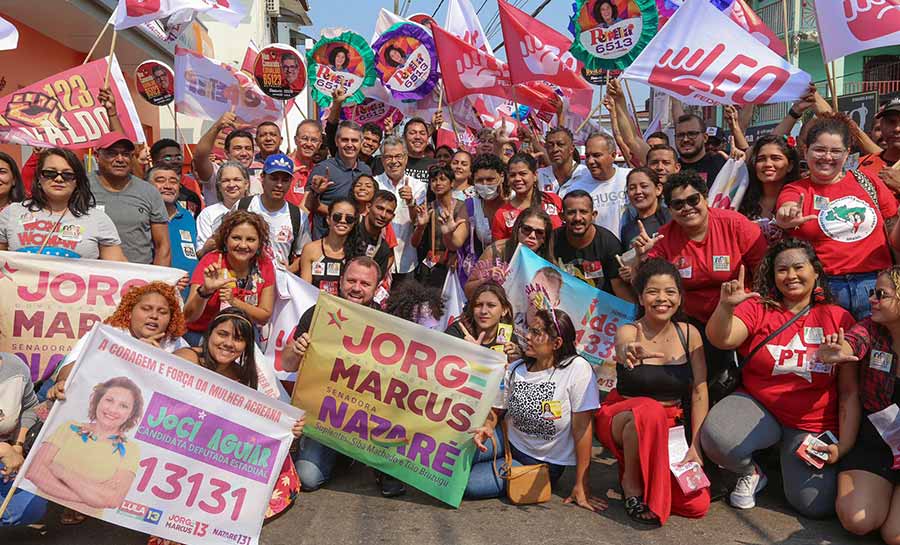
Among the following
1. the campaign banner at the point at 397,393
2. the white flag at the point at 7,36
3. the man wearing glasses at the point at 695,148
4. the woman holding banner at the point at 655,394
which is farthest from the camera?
the man wearing glasses at the point at 695,148

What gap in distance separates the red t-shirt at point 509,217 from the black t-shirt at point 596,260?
0.43 metres

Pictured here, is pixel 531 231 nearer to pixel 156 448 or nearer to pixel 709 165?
pixel 709 165

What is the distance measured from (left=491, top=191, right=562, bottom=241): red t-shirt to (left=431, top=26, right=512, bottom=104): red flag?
2.77m

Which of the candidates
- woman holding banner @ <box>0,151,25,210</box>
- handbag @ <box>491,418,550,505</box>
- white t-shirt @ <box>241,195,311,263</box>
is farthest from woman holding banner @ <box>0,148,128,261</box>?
handbag @ <box>491,418,550,505</box>

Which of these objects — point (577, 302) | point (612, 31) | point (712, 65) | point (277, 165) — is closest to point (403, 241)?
point (277, 165)

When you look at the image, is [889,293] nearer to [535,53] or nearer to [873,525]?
[873,525]

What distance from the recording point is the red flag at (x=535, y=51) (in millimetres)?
8367

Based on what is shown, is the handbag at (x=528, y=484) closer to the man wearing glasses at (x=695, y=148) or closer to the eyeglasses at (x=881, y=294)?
the eyeglasses at (x=881, y=294)

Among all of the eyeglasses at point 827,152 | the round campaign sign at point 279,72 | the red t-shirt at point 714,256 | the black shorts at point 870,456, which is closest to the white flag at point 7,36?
the round campaign sign at point 279,72

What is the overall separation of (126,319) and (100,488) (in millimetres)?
1136

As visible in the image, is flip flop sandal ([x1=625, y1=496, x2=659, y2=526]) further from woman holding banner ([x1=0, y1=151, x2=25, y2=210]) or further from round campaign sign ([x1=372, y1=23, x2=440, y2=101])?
round campaign sign ([x1=372, y1=23, x2=440, y2=101])

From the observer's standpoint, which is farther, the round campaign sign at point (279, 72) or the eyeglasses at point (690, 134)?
the round campaign sign at point (279, 72)

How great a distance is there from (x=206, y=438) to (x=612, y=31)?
223 inches

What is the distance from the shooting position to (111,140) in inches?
239
